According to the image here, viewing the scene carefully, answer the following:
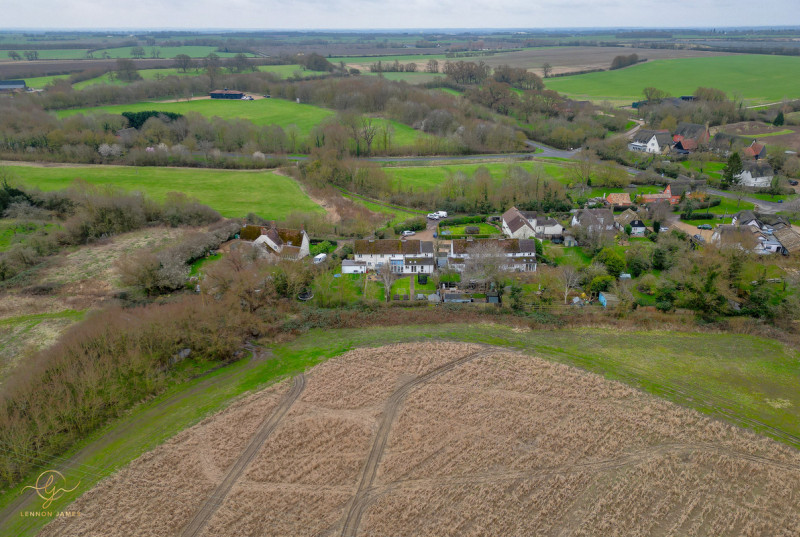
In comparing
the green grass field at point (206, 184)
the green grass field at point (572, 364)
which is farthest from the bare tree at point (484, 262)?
the green grass field at point (206, 184)

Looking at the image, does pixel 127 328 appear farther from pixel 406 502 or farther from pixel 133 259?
pixel 406 502

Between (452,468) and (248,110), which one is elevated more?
(248,110)

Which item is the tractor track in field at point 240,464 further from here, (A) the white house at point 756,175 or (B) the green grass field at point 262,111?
(A) the white house at point 756,175

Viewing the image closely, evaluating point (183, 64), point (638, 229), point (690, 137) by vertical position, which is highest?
point (183, 64)

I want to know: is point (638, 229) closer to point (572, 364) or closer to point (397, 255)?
point (572, 364)

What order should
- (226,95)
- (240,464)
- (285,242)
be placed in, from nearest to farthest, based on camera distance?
(240,464)
(285,242)
(226,95)

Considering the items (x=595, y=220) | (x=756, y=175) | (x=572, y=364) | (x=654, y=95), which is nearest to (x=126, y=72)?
(x=595, y=220)

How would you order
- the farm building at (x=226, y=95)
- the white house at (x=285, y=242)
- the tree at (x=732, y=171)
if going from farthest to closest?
the farm building at (x=226, y=95)
the tree at (x=732, y=171)
the white house at (x=285, y=242)
